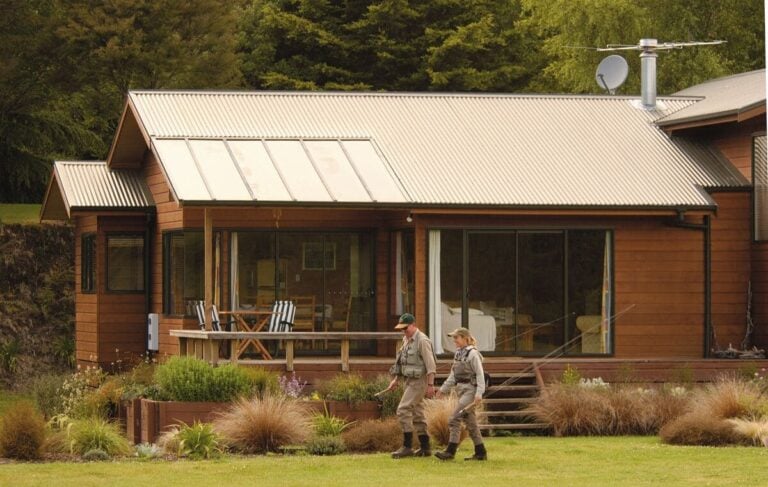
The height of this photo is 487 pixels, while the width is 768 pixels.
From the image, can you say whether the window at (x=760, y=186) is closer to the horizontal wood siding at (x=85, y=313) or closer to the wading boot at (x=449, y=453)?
the wading boot at (x=449, y=453)

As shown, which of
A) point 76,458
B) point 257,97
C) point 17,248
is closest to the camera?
point 76,458

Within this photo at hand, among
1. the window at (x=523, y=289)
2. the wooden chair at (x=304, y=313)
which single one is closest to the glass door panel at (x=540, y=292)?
the window at (x=523, y=289)

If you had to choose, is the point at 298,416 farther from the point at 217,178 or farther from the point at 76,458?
the point at 217,178

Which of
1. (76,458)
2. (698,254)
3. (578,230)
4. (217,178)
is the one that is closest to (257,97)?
(217,178)

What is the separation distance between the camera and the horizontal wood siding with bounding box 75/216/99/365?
27.0 metres

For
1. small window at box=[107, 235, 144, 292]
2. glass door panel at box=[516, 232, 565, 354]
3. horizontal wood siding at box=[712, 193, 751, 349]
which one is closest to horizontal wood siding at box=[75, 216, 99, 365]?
small window at box=[107, 235, 144, 292]

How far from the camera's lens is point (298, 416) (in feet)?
63.3

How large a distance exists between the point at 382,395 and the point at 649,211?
5.96 meters

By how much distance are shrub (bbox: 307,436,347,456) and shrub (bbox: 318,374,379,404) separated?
90.8 inches

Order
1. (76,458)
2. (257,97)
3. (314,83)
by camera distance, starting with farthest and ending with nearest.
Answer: (314,83) < (257,97) < (76,458)

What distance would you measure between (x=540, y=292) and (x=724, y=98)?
5369 millimetres

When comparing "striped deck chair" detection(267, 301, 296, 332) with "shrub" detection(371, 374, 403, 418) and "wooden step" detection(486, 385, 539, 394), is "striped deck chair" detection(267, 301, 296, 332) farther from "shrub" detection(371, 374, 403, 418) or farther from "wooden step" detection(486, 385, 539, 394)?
"wooden step" detection(486, 385, 539, 394)

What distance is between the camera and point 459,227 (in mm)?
24078

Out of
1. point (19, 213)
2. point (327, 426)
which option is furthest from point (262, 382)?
point (19, 213)
